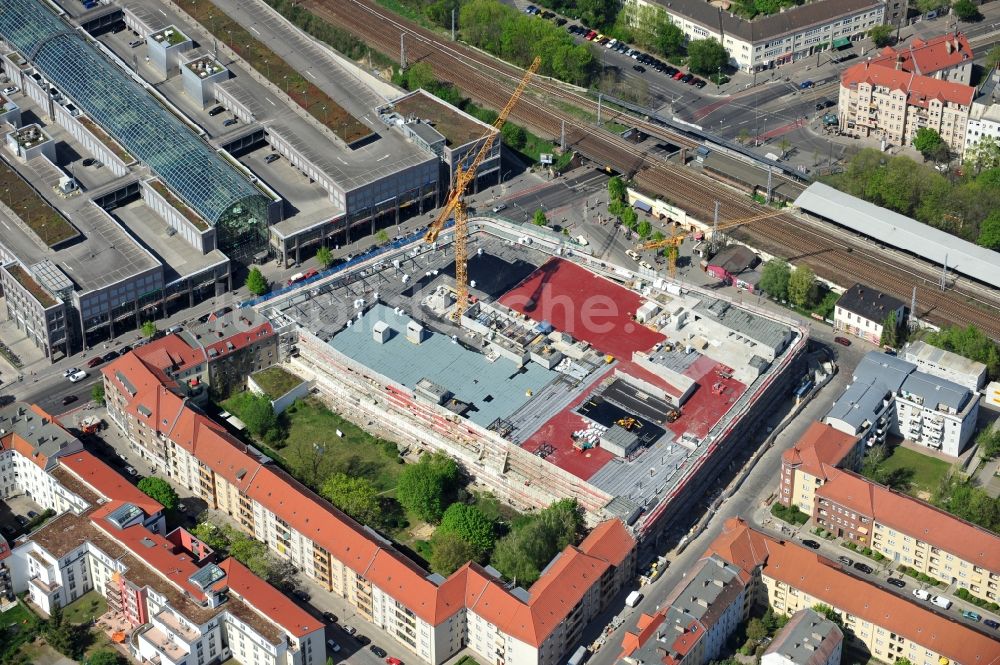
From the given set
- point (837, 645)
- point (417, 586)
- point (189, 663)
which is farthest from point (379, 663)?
point (837, 645)

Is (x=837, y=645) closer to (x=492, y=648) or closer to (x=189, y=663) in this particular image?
(x=492, y=648)

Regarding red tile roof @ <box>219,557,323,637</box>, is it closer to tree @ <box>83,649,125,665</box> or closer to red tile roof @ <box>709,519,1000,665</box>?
tree @ <box>83,649,125,665</box>

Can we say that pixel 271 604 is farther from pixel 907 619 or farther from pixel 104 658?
pixel 907 619

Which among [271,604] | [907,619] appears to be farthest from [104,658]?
[907,619]

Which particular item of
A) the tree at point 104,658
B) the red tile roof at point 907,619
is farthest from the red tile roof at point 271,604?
the red tile roof at point 907,619

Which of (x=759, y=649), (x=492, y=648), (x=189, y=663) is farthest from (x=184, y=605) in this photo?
(x=759, y=649)

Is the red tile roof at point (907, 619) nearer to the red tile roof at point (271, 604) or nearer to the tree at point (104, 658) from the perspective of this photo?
the red tile roof at point (271, 604)
